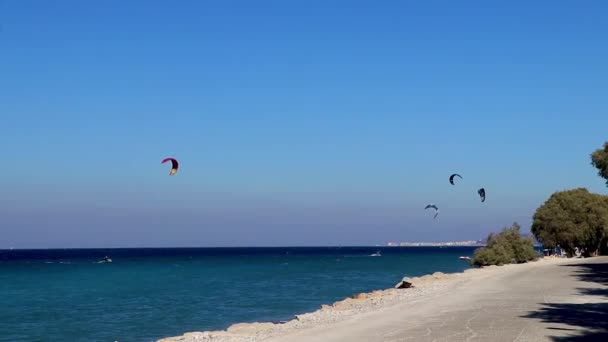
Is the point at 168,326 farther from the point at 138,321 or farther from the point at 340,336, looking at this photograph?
the point at 340,336

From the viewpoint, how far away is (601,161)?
4619 centimetres

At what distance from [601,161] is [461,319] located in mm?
28905

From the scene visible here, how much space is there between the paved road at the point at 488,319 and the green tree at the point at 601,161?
14985 millimetres

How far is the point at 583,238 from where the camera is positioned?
7319cm

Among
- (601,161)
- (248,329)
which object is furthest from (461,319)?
(601,161)

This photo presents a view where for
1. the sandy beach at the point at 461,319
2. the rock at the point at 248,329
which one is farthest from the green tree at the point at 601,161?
the rock at the point at 248,329

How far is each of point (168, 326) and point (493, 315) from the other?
57.4 ft

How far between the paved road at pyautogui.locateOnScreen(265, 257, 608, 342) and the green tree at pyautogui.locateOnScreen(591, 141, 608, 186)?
49.2ft

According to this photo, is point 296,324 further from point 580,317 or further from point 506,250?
point 506,250

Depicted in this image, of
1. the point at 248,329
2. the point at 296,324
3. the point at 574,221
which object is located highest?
the point at 574,221

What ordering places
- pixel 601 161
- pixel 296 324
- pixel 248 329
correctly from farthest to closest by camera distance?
pixel 601 161 → pixel 248 329 → pixel 296 324

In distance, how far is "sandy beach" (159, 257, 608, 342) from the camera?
18875 millimetres

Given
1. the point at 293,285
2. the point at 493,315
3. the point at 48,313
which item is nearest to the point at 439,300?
the point at 493,315

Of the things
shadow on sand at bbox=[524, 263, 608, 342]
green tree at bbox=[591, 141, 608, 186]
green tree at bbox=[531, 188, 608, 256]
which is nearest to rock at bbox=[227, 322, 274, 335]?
shadow on sand at bbox=[524, 263, 608, 342]
